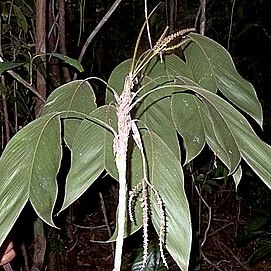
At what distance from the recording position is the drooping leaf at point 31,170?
59 centimetres

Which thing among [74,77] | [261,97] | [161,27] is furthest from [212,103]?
[261,97]

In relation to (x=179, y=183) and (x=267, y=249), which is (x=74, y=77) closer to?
(x=267, y=249)

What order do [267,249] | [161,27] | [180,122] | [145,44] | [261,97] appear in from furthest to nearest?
[261,97], [161,27], [145,44], [267,249], [180,122]

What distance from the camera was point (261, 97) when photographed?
2.71 m

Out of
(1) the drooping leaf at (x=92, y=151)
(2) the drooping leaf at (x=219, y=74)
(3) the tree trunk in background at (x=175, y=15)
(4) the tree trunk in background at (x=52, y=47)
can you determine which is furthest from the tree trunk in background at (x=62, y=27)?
(1) the drooping leaf at (x=92, y=151)

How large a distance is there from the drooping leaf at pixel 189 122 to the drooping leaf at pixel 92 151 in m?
0.09

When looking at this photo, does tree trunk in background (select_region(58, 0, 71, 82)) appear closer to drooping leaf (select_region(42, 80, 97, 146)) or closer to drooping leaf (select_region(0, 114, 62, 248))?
drooping leaf (select_region(42, 80, 97, 146))

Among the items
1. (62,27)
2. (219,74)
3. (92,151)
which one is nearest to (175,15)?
(62,27)

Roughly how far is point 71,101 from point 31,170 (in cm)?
15

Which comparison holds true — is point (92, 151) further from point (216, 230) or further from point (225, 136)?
point (216, 230)

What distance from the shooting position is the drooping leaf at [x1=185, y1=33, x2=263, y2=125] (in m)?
0.73

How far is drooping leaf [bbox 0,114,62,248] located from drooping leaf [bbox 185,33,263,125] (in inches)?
9.1

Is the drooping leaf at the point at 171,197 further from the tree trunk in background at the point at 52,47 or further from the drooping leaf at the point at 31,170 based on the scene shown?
the tree trunk in background at the point at 52,47

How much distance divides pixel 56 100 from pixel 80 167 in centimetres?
14
